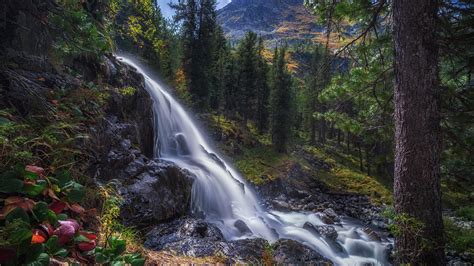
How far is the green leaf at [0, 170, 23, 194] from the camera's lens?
2113 millimetres

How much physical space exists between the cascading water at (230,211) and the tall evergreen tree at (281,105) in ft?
57.9

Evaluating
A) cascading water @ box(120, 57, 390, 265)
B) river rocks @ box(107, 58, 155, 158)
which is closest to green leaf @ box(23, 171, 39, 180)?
river rocks @ box(107, 58, 155, 158)

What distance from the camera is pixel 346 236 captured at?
50.8 feet

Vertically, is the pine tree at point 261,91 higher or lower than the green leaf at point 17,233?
Answer: higher

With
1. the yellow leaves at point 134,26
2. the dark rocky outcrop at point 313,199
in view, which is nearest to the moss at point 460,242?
the yellow leaves at point 134,26

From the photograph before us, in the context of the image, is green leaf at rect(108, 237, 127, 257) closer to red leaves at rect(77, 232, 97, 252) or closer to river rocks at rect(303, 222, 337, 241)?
red leaves at rect(77, 232, 97, 252)

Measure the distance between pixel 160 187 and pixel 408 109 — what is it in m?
6.04

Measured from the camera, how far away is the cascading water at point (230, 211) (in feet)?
38.6

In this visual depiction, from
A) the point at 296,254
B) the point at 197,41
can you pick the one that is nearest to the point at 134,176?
the point at 296,254

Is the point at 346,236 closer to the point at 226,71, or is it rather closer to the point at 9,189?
the point at 9,189

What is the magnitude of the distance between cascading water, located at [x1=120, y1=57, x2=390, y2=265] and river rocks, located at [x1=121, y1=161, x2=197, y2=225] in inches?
62.6

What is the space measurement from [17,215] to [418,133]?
164 inches

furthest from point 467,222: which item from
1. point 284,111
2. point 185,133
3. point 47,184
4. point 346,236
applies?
point 284,111

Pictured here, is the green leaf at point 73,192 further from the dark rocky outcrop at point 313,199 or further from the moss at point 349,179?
the moss at point 349,179
